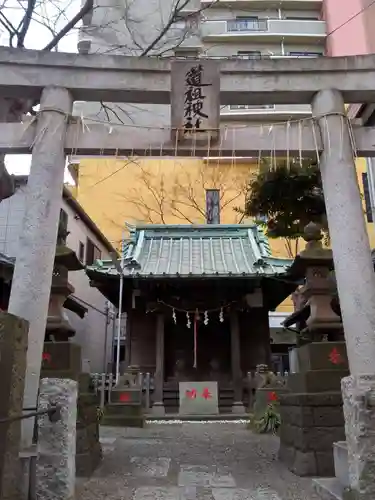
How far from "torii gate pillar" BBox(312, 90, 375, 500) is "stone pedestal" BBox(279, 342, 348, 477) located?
770 millimetres

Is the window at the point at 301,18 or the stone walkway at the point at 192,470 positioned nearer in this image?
the stone walkway at the point at 192,470

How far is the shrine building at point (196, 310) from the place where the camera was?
15.1 metres

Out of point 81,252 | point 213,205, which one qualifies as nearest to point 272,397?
point 81,252

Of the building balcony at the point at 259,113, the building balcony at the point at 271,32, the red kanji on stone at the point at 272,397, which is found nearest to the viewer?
the red kanji on stone at the point at 272,397

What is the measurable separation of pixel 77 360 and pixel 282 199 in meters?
6.45

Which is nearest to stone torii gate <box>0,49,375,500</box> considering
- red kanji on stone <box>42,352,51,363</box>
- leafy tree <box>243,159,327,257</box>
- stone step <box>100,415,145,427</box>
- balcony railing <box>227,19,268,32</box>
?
red kanji on stone <box>42,352,51,363</box>

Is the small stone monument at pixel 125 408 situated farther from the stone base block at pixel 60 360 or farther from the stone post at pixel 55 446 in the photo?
the stone post at pixel 55 446

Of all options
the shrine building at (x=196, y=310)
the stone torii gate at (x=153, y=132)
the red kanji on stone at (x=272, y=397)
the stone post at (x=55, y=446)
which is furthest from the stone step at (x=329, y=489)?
the shrine building at (x=196, y=310)

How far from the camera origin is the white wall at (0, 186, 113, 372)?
556 inches

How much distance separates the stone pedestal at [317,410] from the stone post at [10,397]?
3.77 m

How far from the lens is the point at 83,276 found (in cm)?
1988

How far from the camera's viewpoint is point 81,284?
63.7 ft

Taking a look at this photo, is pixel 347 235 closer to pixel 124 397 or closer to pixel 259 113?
pixel 124 397

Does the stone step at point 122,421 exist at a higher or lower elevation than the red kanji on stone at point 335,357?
lower
